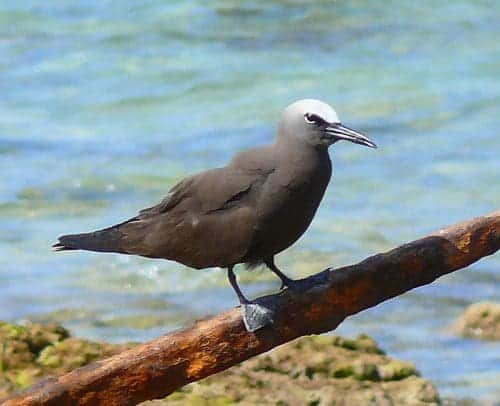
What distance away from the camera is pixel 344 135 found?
4395 mm

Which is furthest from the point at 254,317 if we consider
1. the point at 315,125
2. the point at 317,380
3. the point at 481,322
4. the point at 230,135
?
the point at 230,135

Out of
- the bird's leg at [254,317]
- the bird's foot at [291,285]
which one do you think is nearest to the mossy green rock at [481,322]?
the bird's foot at [291,285]

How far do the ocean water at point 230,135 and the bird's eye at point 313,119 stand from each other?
286 centimetres

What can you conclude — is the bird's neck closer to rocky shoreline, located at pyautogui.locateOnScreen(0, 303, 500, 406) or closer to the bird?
the bird

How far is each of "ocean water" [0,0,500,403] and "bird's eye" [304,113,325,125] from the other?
9.37ft

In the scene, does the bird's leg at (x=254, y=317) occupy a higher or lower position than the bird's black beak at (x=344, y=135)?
lower

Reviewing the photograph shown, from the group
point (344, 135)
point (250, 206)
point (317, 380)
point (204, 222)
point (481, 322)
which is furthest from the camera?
point (481, 322)

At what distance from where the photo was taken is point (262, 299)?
169 inches

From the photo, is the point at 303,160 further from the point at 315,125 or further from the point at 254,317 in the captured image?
the point at 254,317

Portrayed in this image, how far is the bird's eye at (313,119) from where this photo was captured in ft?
14.6

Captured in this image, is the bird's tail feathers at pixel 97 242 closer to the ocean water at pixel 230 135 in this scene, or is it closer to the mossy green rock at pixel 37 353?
the mossy green rock at pixel 37 353

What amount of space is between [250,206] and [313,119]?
1.13 feet

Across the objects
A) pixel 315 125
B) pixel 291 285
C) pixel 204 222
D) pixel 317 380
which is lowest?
pixel 317 380

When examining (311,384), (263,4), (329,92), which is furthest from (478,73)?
(311,384)
